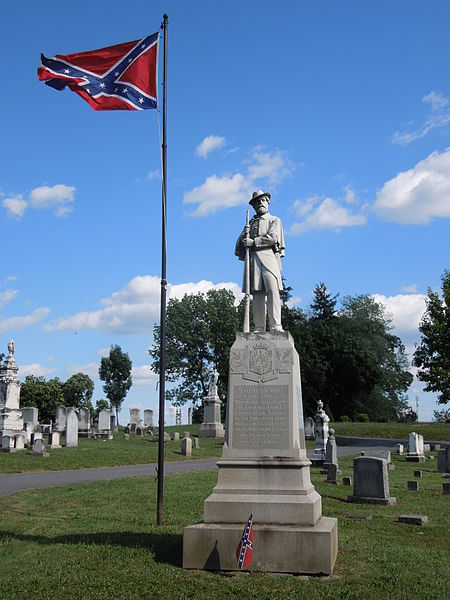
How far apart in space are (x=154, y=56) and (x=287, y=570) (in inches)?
368

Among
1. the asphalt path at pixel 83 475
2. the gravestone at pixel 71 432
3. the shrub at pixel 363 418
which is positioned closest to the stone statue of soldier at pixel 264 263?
the asphalt path at pixel 83 475

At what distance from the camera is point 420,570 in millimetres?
7684

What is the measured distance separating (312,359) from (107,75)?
5324cm

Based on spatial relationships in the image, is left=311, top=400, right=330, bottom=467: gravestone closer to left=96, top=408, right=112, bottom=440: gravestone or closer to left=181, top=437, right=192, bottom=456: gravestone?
left=181, top=437, right=192, bottom=456: gravestone

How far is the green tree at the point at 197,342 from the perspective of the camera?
64.8 metres

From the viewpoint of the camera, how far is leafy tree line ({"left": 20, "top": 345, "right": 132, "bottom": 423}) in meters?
72.2

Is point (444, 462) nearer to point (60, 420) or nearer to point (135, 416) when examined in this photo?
point (60, 420)

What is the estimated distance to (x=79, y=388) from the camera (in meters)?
81.1

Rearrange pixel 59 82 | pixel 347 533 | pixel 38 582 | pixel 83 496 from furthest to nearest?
pixel 83 496, pixel 59 82, pixel 347 533, pixel 38 582

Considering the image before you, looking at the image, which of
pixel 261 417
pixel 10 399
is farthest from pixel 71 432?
pixel 261 417

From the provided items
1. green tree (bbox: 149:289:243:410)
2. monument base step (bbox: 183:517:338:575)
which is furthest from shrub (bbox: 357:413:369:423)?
monument base step (bbox: 183:517:338:575)

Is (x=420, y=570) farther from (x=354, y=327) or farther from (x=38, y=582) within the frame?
(x=354, y=327)

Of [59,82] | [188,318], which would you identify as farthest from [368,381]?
[59,82]

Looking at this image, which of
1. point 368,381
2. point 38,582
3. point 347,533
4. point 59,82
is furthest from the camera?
point 368,381
